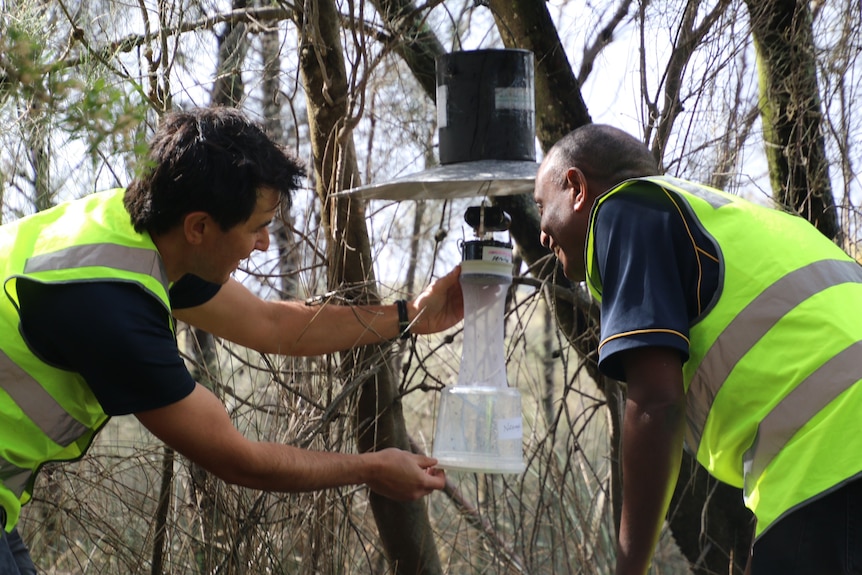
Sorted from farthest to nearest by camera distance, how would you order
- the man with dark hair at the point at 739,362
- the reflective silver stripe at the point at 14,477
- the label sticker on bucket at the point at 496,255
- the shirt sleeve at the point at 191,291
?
the shirt sleeve at the point at 191,291, the label sticker on bucket at the point at 496,255, the reflective silver stripe at the point at 14,477, the man with dark hair at the point at 739,362

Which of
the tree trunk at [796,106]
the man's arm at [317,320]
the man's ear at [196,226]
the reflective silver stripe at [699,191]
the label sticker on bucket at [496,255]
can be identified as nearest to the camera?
the reflective silver stripe at [699,191]

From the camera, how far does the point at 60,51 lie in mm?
3324

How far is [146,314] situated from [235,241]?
36cm

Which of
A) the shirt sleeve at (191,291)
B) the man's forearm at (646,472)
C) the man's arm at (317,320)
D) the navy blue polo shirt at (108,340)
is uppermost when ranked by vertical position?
the man's arm at (317,320)

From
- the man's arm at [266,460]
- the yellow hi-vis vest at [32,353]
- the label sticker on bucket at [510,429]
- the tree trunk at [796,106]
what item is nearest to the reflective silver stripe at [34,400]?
the yellow hi-vis vest at [32,353]

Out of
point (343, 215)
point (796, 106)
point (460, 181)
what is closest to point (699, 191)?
point (460, 181)

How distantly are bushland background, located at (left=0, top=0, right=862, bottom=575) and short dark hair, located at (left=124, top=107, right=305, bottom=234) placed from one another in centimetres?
18

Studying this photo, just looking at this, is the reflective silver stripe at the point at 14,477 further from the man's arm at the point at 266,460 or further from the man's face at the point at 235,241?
Result: the man's face at the point at 235,241

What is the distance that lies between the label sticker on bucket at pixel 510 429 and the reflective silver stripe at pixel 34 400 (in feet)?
3.47

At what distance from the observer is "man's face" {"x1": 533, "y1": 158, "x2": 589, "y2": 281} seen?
2359 millimetres

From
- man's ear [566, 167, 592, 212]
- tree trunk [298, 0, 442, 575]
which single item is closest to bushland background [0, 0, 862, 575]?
tree trunk [298, 0, 442, 575]

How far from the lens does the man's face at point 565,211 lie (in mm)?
2359

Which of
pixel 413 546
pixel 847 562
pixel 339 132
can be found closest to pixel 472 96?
pixel 339 132

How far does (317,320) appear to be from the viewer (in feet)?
10.4
